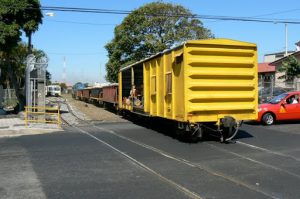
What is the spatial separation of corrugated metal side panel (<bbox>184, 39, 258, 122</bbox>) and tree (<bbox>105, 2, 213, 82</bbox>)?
1460 inches

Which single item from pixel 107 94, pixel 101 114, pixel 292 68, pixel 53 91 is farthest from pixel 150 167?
pixel 53 91

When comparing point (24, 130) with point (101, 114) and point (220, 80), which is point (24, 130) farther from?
A: point (101, 114)

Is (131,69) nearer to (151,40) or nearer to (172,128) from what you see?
(172,128)

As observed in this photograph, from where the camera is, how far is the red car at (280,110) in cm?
2075

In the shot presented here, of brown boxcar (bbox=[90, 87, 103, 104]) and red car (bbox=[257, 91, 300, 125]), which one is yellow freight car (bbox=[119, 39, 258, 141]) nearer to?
red car (bbox=[257, 91, 300, 125])

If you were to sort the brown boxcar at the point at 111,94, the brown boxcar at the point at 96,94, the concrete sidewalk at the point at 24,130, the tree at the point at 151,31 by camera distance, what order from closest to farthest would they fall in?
the concrete sidewalk at the point at 24,130
the brown boxcar at the point at 111,94
the brown boxcar at the point at 96,94
the tree at the point at 151,31

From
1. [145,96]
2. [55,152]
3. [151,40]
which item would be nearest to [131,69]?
[145,96]

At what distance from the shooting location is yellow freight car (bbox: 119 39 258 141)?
48.1ft

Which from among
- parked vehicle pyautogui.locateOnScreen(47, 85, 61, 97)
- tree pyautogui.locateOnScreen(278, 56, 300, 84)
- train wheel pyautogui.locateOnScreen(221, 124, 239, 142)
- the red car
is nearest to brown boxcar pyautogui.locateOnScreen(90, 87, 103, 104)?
tree pyautogui.locateOnScreen(278, 56, 300, 84)

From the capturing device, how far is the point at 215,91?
1504cm

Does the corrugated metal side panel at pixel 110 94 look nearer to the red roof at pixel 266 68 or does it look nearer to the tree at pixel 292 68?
the tree at pixel 292 68

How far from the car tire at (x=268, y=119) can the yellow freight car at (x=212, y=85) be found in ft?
17.4

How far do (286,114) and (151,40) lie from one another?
3298 centimetres

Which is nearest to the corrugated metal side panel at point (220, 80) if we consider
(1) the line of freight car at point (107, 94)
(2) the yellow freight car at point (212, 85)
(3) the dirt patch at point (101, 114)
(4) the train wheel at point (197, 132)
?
(2) the yellow freight car at point (212, 85)
